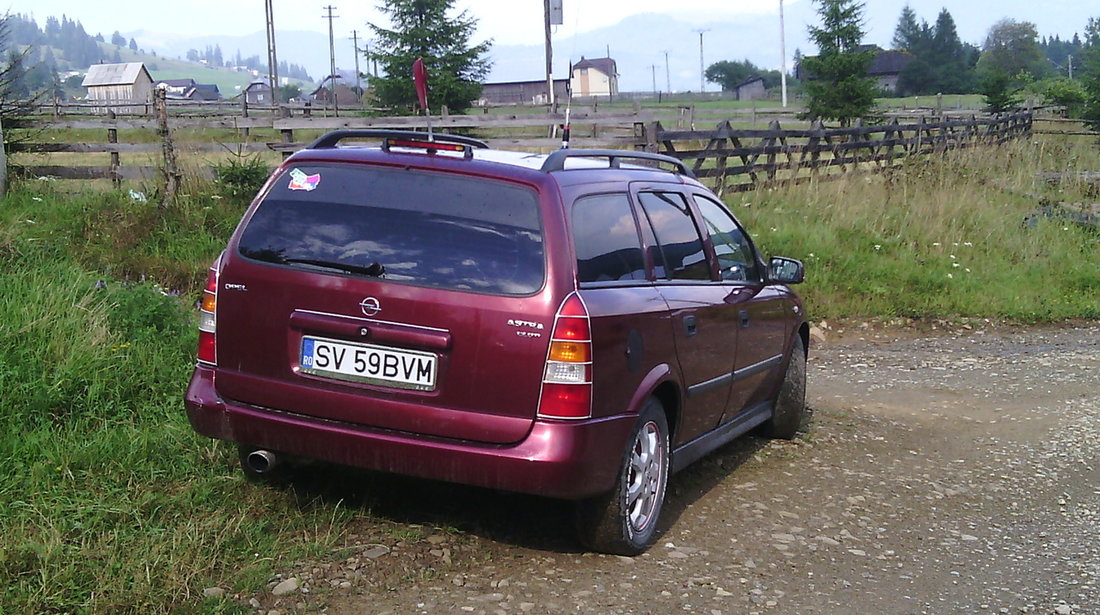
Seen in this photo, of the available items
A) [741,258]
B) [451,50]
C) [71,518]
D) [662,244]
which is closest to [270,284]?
[71,518]

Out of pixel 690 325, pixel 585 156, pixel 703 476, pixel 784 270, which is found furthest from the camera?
pixel 784 270

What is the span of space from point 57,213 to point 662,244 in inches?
331

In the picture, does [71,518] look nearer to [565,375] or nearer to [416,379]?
[416,379]

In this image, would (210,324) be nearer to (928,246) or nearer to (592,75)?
(928,246)

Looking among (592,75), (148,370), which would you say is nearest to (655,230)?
(148,370)

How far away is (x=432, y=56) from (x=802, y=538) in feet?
108

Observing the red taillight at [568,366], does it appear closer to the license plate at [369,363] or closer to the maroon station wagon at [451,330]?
the maroon station wagon at [451,330]

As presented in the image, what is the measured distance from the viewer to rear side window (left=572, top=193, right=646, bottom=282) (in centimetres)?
466

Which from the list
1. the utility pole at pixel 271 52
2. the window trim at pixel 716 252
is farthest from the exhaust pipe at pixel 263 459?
the utility pole at pixel 271 52

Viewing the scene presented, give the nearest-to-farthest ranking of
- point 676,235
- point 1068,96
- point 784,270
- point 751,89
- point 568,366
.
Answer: point 568,366 → point 676,235 → point 784,270 → point 1068,96 → point 751,89

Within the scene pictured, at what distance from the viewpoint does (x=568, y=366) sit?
438 cm

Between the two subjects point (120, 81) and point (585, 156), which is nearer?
point (585, 156)

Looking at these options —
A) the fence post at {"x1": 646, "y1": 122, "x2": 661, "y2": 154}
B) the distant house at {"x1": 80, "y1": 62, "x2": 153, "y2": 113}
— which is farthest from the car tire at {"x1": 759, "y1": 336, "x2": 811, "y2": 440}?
the distant house at {"x1": 80, "y1": 62, "x2": 153, "y2": 113}

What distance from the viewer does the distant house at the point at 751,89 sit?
417ft
